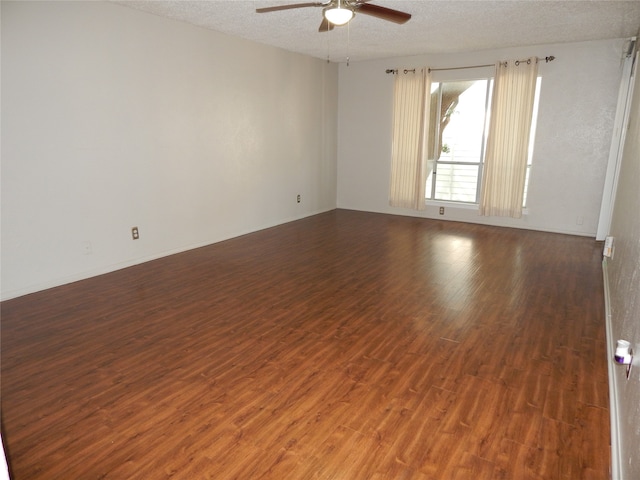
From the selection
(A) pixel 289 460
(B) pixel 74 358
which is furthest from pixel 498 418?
(B) pixel 74 358

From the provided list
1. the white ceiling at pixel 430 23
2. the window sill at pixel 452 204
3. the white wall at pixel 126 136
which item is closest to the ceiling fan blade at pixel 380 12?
the white ceiling at pixel 430 23

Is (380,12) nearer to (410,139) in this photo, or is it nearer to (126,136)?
(126,136)

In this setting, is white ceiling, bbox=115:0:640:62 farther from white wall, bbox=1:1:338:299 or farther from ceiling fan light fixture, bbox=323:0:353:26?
ceiling fan light fixture, bbox=323:0:353:26

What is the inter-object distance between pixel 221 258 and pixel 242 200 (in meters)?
1.28

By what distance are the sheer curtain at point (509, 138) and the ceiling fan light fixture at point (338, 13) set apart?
3.82m

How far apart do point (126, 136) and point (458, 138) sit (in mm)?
4829

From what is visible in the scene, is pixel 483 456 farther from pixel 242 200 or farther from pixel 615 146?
pixel 615 146

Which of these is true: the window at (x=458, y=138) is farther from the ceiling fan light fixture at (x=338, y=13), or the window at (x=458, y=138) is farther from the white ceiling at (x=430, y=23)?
the ceiling fan light fixture at (x=338, y=13)

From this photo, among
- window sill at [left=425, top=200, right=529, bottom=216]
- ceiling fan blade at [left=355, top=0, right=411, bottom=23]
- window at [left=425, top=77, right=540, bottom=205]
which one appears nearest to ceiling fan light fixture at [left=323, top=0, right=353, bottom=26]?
ceiling fan blade at [left=355, top=0, right=411, bottom=23]

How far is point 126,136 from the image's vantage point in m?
4.17

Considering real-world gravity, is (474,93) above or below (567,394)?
above

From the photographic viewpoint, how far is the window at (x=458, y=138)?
6285 millimetres

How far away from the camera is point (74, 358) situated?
102 inches

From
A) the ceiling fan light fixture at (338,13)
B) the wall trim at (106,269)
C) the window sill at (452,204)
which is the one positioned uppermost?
the ceiling fan light fixture at (338,13)
